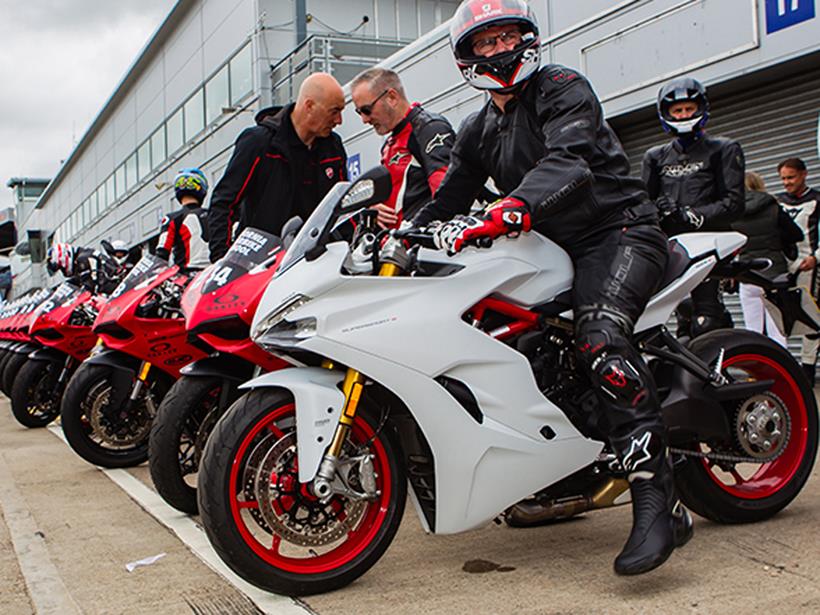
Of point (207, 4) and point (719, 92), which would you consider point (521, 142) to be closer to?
point (719, 92)

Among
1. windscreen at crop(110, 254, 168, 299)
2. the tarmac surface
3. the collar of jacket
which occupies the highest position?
the collar of jacket

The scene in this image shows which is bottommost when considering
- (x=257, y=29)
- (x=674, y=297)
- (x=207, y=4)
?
(x=674, y=297)

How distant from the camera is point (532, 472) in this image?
9.93ft

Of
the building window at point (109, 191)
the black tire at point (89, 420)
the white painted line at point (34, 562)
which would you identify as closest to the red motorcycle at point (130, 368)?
the black tire at point (89, 420)

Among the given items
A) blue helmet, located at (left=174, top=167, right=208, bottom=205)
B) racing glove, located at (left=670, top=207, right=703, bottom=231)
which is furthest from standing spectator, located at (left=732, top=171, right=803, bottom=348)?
blue helmet, located at (left=174, top=167, right=208, bottom=205)

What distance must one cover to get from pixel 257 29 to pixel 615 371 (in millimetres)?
18412

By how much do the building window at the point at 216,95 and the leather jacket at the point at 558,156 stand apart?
65.2 ft

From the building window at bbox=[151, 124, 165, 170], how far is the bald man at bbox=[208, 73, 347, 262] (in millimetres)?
26399

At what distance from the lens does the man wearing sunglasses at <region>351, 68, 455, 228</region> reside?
5.01 m

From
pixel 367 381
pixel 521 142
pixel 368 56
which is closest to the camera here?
pixel 367 381

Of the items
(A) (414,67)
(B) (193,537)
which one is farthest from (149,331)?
(A) (414,67)

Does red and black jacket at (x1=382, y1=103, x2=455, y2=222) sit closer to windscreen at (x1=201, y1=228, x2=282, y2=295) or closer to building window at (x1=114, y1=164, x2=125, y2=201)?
windscreen at (x1=201, y1=228, x2=282, y2=295)

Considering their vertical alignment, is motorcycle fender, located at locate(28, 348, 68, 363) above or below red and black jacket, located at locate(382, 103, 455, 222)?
below

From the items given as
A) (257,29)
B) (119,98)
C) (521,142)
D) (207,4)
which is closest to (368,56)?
(257,29)
